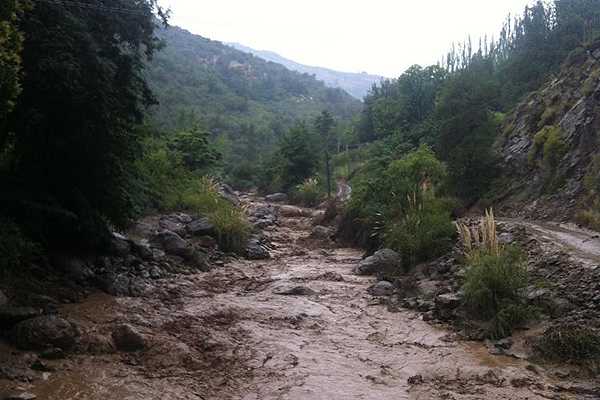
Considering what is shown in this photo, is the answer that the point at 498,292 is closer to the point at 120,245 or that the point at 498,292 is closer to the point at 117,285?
the point at 117,285

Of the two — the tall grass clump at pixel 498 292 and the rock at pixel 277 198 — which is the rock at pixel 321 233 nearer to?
the tall grass clump at pixel 498 292

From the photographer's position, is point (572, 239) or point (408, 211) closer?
point (572, 239)

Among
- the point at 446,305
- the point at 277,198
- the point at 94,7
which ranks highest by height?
the point at 94,7

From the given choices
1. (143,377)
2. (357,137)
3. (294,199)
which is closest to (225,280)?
(143,377)

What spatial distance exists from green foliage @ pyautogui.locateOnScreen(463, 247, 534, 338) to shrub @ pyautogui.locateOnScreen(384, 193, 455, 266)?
3443mm

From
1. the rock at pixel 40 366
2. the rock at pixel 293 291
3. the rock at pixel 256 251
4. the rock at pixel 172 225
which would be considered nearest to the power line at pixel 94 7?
the rock at pixel 40 366

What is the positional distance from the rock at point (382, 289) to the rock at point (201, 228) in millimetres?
5796

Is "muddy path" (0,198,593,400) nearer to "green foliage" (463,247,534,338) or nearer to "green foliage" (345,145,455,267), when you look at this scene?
"green foliage" (463,247,534,338)

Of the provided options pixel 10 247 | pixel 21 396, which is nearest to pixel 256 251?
pixel 10 247

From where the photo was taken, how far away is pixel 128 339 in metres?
6.90

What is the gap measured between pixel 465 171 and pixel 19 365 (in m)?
16.1

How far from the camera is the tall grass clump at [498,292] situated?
7.89 meters

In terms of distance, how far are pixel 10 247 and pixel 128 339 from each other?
1974 mm

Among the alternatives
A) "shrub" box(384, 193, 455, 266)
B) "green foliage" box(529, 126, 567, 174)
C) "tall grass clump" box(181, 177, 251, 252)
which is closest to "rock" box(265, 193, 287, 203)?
"tall grass clump" box(181, 177, 251, 252)
